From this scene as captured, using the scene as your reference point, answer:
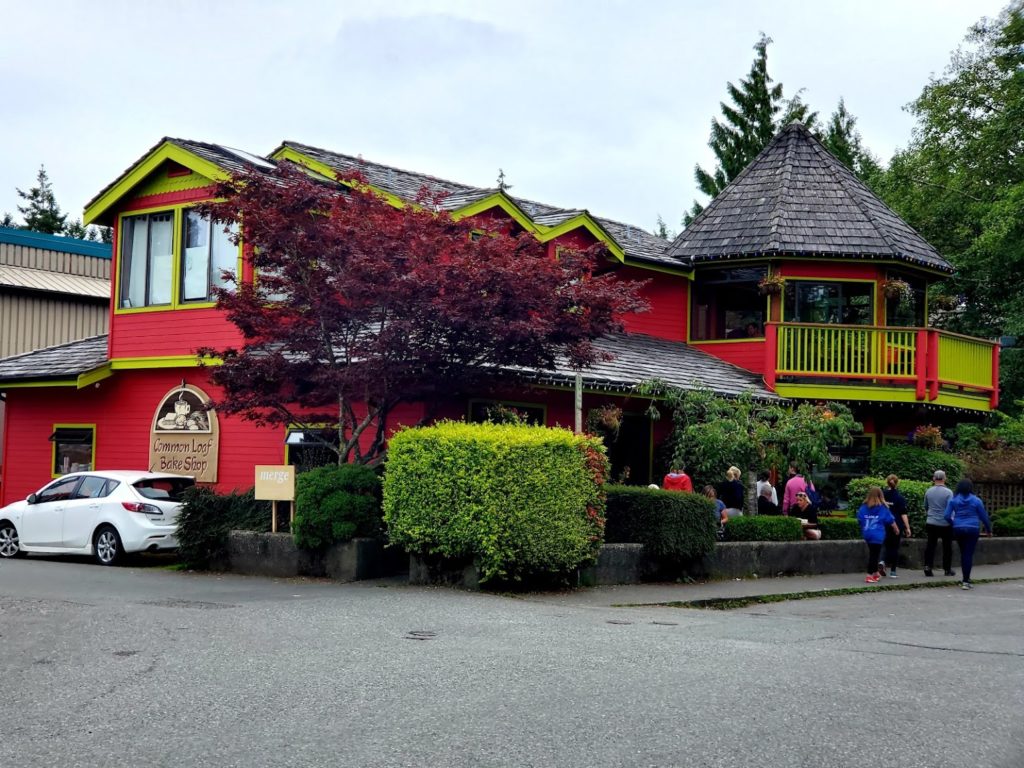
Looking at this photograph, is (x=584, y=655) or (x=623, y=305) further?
(x=623, y=305)

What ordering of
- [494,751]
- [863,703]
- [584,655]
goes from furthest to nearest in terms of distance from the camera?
[584,655], [863,703], [494,751]

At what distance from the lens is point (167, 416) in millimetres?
23000

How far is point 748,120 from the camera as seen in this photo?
166 ft

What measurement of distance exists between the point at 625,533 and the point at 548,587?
1.89 meters

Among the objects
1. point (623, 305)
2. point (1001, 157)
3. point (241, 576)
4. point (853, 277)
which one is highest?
point (1001, 157)

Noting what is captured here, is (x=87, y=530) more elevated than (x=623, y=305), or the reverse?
(x=623, y=305)

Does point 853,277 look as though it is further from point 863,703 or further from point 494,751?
point 494,751

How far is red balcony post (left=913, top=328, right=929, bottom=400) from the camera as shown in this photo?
2498 centimetres

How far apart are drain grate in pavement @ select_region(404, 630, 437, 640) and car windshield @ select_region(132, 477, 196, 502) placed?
8.72m

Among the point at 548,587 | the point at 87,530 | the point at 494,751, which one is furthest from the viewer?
the point at 87,530

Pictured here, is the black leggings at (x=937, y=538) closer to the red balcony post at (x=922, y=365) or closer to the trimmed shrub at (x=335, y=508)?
the red balcony post at (x=922, y=365)

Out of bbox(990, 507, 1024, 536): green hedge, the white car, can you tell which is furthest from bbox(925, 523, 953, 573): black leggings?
the white car

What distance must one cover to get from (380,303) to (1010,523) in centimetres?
1481

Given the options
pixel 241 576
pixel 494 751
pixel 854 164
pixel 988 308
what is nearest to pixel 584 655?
pixel 494 751
